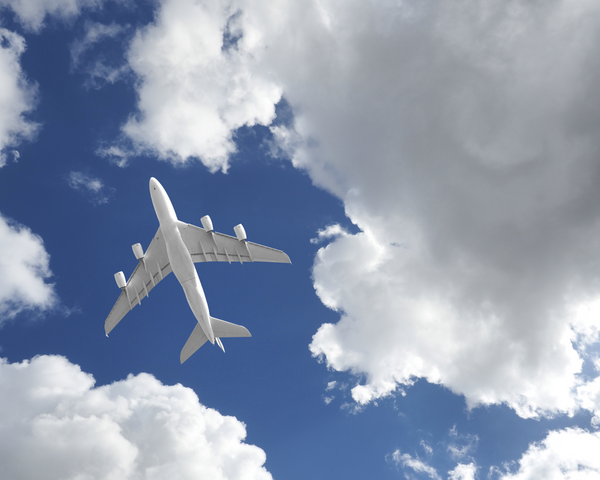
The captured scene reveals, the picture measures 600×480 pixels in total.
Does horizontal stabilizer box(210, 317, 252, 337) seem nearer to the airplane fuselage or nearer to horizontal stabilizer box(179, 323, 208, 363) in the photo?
horizontal stabilizer box(179, 323, 208, 363)

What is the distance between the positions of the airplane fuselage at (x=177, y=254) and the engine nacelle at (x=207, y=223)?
4.45m

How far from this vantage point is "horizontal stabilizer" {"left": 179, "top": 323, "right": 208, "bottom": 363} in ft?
227

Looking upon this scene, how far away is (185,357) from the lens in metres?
69.6

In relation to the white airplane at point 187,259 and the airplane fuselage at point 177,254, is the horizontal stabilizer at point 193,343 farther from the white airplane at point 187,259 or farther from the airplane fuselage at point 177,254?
the airplane fuselage at point 177,254

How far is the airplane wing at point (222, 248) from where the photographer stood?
6066 cm

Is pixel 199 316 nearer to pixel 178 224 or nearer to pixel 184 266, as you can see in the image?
pixel 184 266

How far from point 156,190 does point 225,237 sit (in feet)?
41.5

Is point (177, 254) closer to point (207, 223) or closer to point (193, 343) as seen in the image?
point (207, 223)

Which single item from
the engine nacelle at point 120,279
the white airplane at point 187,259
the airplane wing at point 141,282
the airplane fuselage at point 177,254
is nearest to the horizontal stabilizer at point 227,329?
the white airplane at point 187,259

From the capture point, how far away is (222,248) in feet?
205

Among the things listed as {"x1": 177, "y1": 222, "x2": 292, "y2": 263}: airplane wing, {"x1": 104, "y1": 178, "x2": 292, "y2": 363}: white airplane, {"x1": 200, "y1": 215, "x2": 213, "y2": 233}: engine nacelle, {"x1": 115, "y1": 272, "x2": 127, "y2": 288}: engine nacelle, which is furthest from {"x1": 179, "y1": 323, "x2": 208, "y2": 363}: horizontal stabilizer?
{"x1": 200, "y1": 215, "x2": 213, "y2": 233}: engine nacelle

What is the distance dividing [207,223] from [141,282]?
55.8ft

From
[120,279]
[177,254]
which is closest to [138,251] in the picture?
[120,279]

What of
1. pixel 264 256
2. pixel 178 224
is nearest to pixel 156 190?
pixel 178 224
